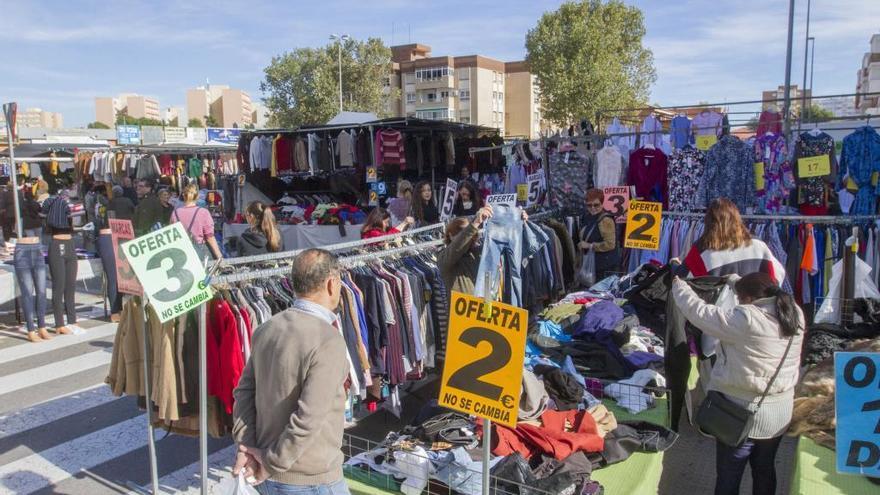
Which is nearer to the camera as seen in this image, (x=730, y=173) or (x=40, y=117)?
(x=730, y=173)

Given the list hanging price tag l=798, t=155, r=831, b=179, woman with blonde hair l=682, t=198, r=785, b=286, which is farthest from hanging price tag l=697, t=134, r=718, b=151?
woman with blonde hair l=682, t=198, r=785, b=286

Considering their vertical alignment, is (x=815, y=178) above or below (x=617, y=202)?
above

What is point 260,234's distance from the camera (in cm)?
695

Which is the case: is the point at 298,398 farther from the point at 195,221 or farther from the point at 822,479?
the point at 195,221

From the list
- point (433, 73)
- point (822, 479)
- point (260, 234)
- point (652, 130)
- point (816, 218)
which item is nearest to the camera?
point (822, 479)

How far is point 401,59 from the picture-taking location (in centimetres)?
7419

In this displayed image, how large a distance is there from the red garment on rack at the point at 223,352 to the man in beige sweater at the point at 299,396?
4.13 feet

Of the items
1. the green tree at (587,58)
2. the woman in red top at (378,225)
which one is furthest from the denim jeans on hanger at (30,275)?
the green tree at (587,58)

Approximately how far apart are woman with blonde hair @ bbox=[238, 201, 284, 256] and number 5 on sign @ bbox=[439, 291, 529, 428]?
4.70 meters

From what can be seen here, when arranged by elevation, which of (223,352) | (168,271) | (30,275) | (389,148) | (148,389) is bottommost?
(148,389)

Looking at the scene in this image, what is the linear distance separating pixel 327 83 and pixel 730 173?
1479 inches

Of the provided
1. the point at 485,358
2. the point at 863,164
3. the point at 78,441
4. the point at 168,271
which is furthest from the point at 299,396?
the point at 863,164

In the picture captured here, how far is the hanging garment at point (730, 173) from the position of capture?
7.79 meters

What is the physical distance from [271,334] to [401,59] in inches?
2964
